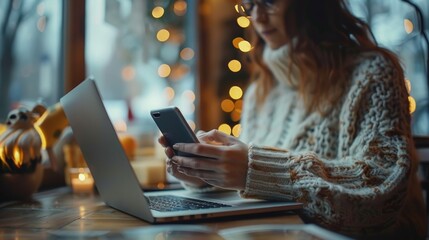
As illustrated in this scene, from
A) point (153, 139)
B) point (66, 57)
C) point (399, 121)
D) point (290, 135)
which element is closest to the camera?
point (399, 121)

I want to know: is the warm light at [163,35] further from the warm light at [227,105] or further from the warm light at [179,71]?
the warm light at [227,105]

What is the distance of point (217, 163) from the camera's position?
86cm

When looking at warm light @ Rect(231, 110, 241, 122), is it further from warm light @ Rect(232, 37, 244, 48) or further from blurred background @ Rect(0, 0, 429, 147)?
warm light @ Rect(232, 37, 244, 48)

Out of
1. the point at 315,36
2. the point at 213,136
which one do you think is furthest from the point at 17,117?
the point at 315,36

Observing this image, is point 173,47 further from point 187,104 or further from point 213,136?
point 213,136

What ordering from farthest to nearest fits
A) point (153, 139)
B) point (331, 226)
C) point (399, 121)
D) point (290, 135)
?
1. point (153, 139)
2. point (290, 135)
3. point (399, 121)
4. point (331, 226)

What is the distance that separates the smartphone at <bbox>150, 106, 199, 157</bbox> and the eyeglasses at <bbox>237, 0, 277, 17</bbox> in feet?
1.88

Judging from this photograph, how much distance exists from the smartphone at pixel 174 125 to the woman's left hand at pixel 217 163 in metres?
0.01

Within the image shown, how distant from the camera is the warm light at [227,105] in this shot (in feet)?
9.24

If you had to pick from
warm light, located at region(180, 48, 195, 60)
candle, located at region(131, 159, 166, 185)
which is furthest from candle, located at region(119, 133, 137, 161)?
warm light, located at region(180, 48, 195, 60)

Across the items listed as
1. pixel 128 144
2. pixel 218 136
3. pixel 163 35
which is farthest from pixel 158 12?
pixel 218 136

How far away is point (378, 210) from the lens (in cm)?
95

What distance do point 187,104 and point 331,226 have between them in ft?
5.97

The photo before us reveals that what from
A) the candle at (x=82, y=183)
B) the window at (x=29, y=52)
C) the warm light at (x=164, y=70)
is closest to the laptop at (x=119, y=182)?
the candle at (x=82, y=183)
